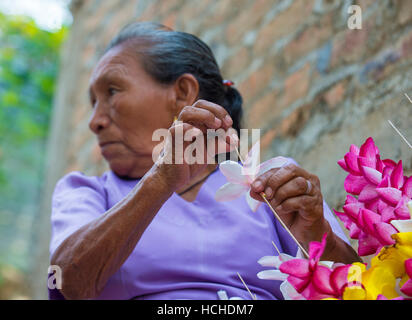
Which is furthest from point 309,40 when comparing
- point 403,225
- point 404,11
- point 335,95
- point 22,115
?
point 22,115

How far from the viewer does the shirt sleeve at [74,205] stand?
1.12 metres

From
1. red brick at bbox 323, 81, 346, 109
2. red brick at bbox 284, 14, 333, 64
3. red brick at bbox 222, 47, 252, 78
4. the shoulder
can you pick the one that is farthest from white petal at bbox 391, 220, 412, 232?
red brick at bbox 222, 47, 252, 78

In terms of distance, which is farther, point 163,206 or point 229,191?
point 163,206

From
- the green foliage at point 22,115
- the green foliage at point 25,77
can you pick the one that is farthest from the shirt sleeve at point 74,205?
the green foliage at point 25,77

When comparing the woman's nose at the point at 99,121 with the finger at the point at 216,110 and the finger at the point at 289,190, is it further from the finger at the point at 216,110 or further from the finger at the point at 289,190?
the finger at the point at 289,190

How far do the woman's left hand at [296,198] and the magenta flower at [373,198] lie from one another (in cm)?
9

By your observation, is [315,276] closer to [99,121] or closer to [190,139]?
[190,139]

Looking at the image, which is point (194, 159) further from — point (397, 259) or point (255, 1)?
point (255, 1)

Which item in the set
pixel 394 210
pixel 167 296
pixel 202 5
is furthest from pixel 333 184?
pixel 202 5

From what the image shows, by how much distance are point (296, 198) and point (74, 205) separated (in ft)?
1.79

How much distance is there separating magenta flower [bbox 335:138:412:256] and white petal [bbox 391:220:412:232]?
16 mm

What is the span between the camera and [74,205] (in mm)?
1197

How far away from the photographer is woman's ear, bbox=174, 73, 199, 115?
127 cm

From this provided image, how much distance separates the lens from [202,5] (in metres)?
2.41
